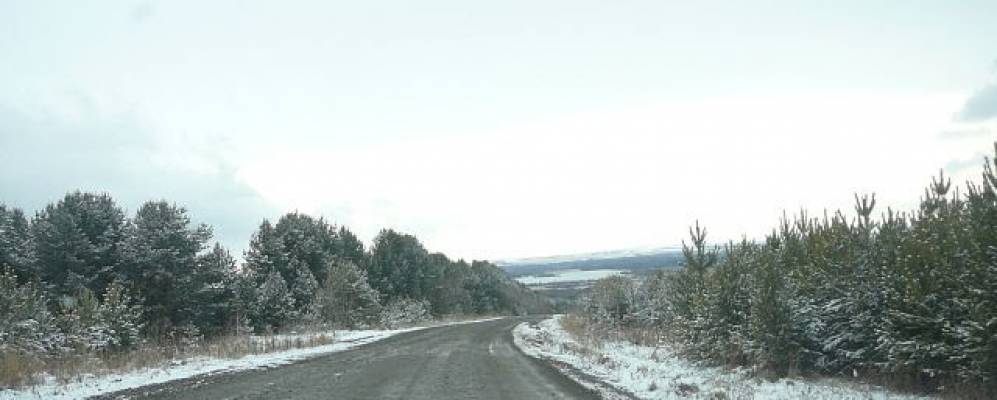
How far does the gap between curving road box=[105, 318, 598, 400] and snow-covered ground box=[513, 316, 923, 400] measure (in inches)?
45.3

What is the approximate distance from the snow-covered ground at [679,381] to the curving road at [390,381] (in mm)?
1151

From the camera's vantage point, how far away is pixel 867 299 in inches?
516

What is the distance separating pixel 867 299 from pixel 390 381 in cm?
975

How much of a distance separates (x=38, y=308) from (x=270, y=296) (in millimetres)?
27560

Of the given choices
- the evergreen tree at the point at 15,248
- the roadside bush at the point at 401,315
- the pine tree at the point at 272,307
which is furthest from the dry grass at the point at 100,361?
the roadside bush at the point at 401,315

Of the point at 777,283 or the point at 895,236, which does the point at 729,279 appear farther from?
the point at 895,236

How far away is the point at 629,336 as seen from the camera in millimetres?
31312

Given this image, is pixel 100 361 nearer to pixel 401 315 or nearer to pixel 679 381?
pixel 679 381

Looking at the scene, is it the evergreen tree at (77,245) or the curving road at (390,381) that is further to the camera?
the evergreen tree at (77,245)

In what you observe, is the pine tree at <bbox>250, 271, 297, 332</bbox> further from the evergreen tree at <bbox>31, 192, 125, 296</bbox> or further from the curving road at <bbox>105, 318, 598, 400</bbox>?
the curving road at <bbox>105, 318, 598, 400</bbox>

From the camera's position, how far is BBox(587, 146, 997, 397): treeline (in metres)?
10.5

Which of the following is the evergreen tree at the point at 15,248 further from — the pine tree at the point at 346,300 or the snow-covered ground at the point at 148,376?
the snow-covered ground at the point at 148,376

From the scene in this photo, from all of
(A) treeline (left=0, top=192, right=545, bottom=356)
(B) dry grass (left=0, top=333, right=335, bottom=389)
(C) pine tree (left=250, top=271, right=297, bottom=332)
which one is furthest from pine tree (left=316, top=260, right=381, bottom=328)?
(B) dry grass (left=0, top=333, right=335, bottom=389)

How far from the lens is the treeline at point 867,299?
10.5m
